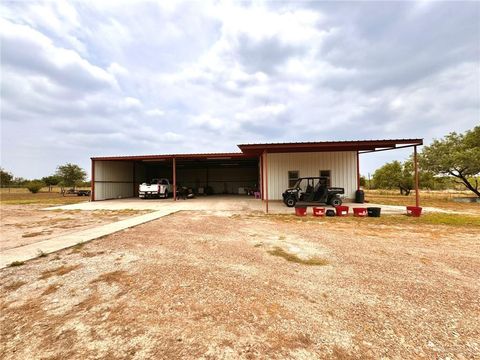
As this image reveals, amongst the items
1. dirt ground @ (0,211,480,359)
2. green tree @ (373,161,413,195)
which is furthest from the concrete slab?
green tree @ (373,161,413,195)

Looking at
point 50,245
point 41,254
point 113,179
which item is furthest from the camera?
point 113,179

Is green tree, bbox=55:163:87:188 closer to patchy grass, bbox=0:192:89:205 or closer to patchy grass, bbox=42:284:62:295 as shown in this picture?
patchy grass, bbox=0:192:89:205

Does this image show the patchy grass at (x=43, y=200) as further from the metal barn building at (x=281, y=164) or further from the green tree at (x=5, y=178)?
the green tree at (x=5, y=178)

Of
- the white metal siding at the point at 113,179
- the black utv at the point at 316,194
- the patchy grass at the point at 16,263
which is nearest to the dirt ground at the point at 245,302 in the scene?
the patchy grass at the point at 16,263

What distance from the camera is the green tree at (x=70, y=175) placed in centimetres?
3197

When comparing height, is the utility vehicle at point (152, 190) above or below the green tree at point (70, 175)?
below

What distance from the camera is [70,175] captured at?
3206cm

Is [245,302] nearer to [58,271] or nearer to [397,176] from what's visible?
[58,271]

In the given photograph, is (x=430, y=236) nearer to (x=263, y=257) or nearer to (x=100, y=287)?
(x=263, y=257)

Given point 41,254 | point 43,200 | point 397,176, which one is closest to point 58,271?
point 41,254

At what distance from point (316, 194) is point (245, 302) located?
10.4 m

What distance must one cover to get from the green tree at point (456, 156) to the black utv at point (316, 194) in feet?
47.3

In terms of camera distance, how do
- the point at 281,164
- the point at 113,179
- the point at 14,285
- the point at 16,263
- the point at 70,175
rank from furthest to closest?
the point at 70,175 < the point at 113,179 < the point at 281,164 < the point at 16,263 < the point at 14,285

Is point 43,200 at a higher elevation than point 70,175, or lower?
lower
